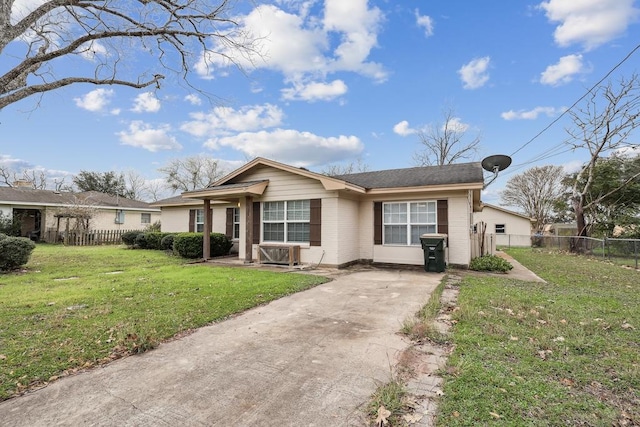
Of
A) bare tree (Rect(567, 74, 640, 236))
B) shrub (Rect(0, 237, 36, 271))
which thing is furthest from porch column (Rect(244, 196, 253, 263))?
bare tree (Rect(567, 74, 640, 236))

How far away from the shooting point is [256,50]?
5902 millimetres

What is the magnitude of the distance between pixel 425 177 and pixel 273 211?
5490mm

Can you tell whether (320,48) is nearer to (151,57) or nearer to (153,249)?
(151,57)

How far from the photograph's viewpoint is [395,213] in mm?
10492

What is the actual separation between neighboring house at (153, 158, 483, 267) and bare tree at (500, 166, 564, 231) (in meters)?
27.5

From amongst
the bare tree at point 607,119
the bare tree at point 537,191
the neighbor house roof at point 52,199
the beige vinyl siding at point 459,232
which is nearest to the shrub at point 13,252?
the beige vinyl siding at point 459,232

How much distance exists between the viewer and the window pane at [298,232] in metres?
10.4

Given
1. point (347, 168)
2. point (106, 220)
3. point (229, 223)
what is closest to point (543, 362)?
point (229, 223)

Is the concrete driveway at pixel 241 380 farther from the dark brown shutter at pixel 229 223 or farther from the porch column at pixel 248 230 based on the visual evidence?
the dark brown shutter at pixel 229 223

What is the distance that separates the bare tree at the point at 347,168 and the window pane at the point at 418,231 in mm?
22503

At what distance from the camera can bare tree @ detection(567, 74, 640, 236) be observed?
1595 centimetres

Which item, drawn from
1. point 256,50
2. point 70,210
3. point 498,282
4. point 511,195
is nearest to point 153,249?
point 70,210

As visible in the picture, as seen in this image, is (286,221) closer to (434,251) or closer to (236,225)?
(236,225)

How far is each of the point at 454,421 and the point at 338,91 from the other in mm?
15115
